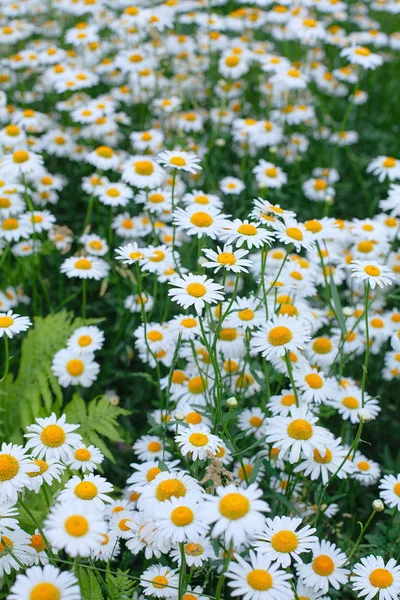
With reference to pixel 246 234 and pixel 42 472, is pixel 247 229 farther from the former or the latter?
pixel 42 472

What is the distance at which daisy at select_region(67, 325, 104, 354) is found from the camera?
9.71ft

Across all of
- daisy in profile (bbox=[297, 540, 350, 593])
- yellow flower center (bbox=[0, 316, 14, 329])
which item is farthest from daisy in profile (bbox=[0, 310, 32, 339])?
daisy in profile (bbox=[297, 540, 350, 593])

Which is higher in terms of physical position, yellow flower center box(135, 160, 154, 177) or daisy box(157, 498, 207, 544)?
yellow flower center box(135, 160, 154, 177)

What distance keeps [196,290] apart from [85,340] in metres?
0.95

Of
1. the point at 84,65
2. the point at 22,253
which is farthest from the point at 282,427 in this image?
the point at 84,65

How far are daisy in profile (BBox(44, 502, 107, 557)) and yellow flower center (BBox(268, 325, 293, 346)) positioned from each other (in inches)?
38.1

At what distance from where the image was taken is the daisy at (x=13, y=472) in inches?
74.5

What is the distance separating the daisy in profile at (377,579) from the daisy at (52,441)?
0.99 meters

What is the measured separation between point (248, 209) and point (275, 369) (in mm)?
1768

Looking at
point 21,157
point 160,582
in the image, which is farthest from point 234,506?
point 21,157

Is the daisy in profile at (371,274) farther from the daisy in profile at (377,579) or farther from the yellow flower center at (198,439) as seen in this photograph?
the daisy in profile at (377,579)

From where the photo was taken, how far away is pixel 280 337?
2332 millimetres

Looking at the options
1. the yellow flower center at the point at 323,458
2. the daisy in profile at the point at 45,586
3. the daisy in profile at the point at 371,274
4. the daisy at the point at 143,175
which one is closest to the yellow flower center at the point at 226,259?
the daisy in profile at the point at 371,274

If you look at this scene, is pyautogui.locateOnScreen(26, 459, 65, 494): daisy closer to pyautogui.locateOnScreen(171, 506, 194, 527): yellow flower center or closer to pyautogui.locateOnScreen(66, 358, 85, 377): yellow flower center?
pyautogui.locateOnScreen(171, 506, 194, 527): yellow flower center
